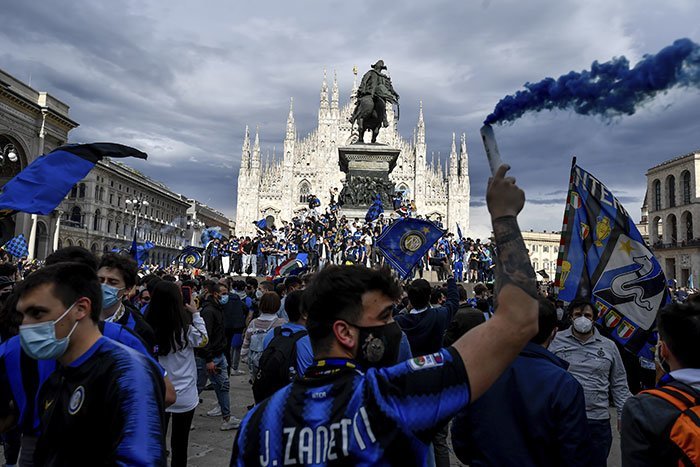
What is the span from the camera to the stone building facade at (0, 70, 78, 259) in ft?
86.8

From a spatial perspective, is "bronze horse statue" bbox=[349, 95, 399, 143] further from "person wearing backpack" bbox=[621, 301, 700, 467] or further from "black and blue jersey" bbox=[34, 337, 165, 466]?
"black and blue jersey" bbox=[34, 337, 165, 466]

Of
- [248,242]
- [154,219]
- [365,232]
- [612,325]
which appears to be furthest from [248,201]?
[612,325]

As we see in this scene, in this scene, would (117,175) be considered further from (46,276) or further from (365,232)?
(46,276)

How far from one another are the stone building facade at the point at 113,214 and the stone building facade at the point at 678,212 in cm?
4269

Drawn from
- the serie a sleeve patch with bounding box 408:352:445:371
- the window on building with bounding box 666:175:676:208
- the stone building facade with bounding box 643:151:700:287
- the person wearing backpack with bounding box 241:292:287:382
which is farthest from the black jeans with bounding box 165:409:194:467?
the window on building with bounding box 666:175:676:208

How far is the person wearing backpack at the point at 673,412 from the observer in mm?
1705

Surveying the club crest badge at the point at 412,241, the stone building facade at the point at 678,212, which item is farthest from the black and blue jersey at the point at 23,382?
the stone building facade at the point at 678,212

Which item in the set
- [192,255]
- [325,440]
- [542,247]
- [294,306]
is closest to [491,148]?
[325,440]

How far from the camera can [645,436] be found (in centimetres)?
178

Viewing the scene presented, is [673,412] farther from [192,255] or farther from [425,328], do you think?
[192,255]

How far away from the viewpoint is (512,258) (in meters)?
1.41

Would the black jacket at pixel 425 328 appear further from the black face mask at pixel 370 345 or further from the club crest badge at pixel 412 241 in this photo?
the club crest badge at pixel 412 241

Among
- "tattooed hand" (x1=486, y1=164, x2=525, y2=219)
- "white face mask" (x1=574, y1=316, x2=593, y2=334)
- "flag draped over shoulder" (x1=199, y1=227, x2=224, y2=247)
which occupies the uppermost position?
"flag draped over shoulder" (x1=199, y1=227, x2=224, y2=247)

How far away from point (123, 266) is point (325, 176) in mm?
57299
